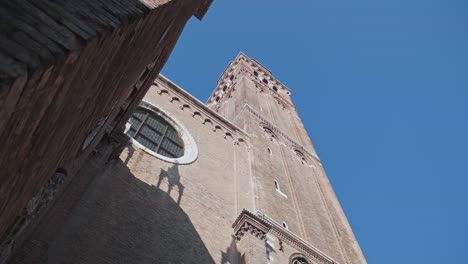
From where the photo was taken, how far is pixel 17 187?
2.50m

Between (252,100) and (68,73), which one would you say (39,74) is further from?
(252,100)

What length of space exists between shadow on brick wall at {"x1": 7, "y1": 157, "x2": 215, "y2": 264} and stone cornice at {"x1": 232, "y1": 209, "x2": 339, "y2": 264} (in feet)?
3.82

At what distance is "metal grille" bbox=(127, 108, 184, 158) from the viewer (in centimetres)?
1161

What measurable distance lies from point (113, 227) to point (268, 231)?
3.97 m

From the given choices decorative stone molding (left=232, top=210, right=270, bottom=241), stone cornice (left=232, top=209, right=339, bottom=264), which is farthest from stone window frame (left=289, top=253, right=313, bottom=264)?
decorative stone molding (left=232, top=210, right=270, bottom=241)

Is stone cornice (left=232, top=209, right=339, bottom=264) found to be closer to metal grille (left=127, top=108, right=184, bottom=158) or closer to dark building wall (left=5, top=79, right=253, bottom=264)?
dark building wall (left=5, top=79, right=253, bottom=264)

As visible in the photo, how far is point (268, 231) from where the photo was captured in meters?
9.77

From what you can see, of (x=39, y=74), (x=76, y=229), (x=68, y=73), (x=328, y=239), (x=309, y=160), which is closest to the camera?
(x=39, y=74)

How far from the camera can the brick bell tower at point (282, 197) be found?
31.3 feet

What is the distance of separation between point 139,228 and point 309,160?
11643 mm

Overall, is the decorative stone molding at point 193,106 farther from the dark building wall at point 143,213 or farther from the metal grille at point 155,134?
the dark building wall at point 143,213

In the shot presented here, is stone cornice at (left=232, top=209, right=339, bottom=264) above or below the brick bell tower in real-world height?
below

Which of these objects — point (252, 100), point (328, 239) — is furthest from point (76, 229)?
point (252, 100)

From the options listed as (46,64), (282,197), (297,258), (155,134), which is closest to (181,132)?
(155,134)
